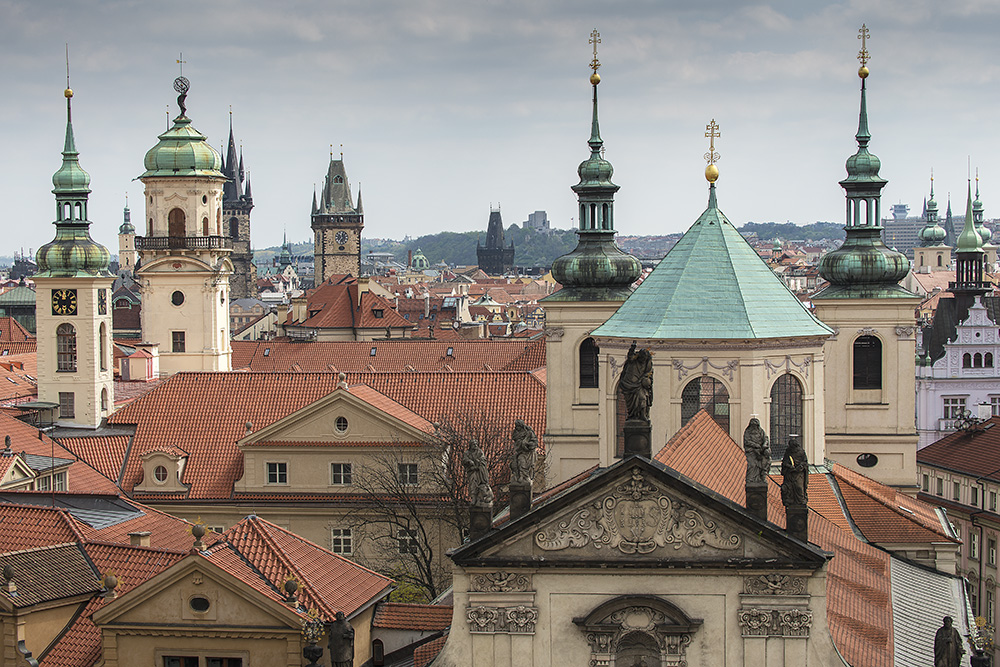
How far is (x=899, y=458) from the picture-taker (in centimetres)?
5156

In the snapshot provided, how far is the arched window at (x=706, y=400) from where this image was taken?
4219 cm

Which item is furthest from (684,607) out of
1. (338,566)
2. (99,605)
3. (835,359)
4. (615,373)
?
(835,359)

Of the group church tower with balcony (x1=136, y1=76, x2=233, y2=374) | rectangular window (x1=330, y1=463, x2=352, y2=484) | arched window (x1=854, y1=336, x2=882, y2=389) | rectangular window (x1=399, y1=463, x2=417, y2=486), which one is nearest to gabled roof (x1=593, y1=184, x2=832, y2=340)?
arched window (x1=854, y1=336, x2=882, y2=389)

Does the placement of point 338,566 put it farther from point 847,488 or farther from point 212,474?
point 212,474

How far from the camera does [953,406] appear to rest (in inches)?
3391

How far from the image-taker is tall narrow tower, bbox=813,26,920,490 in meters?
50.8

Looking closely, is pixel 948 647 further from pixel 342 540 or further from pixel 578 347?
pixel 342 540

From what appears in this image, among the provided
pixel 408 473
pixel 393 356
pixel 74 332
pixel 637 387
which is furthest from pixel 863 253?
pixel 393 356

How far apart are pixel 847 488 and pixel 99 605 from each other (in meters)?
22.6

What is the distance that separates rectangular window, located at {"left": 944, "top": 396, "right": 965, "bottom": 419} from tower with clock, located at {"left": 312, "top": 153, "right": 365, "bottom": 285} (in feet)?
387

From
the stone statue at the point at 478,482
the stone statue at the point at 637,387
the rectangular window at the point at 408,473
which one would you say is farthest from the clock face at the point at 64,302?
the stone statue at the point at 637,387

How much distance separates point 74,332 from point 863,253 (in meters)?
32.4

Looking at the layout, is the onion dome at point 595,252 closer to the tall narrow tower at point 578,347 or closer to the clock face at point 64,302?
the tall narrow tower at point 578,347

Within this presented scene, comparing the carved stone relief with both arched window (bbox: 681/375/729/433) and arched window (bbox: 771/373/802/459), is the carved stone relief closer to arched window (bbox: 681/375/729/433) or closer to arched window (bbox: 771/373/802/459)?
arched window (bbox: 681/375/729/433)
